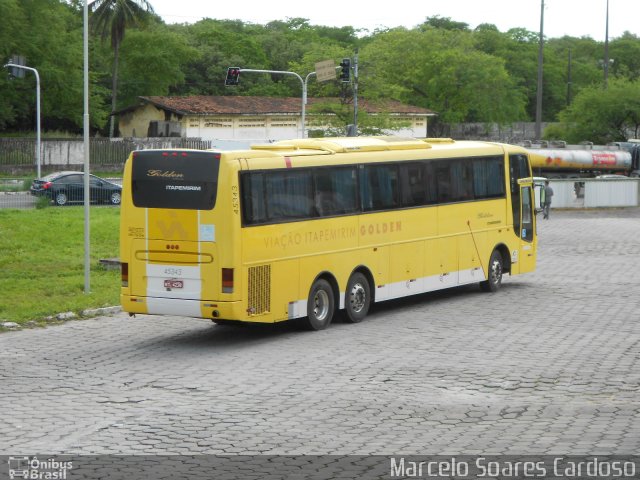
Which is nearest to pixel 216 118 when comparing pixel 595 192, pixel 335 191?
pixel 595 192

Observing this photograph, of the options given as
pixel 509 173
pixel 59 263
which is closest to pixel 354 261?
pixel 509 173

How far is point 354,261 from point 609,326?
4384 mm

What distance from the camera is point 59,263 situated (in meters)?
28.1

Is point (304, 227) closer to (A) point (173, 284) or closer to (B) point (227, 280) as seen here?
(B) point (227, 280)

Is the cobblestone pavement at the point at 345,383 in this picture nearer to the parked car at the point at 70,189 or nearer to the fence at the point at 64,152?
the parked car at the point at 70,189

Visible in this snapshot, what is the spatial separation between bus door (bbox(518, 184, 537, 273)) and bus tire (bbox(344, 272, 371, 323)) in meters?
6.14

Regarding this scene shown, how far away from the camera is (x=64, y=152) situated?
2594 inches

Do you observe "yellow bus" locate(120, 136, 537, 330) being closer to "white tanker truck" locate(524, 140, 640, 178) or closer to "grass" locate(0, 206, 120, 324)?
"grass" locate(0, 206, 120, 324)

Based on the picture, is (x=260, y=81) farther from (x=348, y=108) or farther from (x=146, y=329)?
(x=146, y=329)

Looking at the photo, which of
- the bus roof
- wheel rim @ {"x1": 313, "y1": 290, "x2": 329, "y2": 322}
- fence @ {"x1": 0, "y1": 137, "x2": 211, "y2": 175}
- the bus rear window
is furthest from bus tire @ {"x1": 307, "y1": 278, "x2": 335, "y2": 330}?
fence @ {"x1": 0, "y1": 137, "x2": 211, "y2": 175}

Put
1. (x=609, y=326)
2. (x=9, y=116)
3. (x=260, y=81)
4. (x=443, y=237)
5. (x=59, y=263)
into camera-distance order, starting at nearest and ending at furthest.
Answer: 1. (x=609, y=326)
2. (x=443, y=237)
3. (x=59, y=263)
4. (x=9, y=116)
5. (x=260, y=81)

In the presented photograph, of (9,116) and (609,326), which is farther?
(9,116)

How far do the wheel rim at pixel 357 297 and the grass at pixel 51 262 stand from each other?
15.0ft

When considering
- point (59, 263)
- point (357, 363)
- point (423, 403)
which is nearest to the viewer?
point (423, 403)
